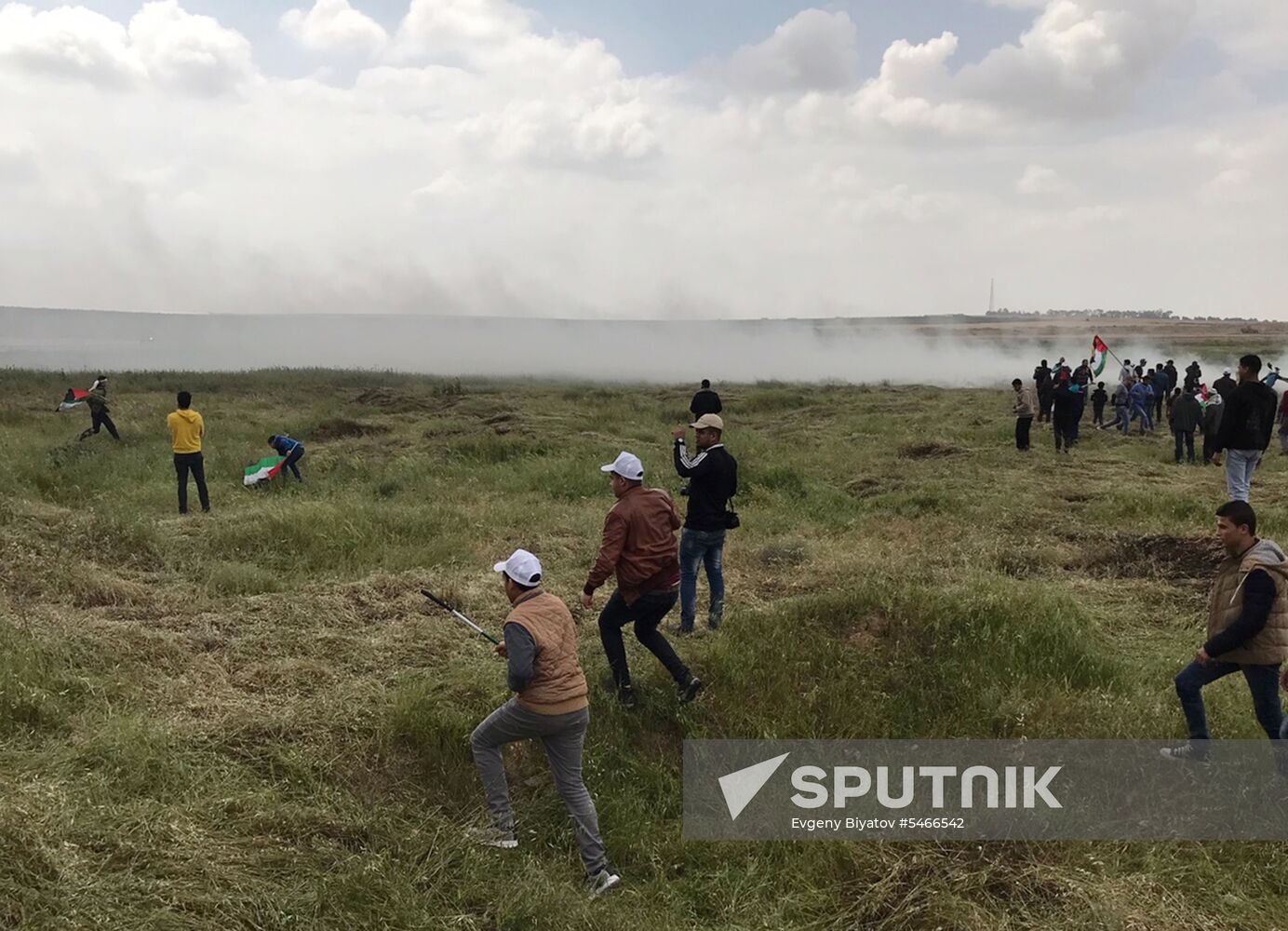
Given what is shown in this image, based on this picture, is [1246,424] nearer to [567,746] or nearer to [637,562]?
[637,562]

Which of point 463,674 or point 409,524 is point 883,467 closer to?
point 409,524

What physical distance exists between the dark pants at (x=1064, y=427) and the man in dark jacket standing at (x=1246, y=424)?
26.0ft

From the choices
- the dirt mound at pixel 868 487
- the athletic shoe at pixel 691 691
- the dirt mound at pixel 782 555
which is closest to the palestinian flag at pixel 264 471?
the dirt mound at pixel 782 555

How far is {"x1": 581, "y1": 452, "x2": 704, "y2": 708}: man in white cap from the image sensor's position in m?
5.70

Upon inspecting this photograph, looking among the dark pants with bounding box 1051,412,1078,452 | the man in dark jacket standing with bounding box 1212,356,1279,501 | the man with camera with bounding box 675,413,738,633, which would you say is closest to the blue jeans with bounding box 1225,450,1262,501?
the man in dark jacket standing with bounding box 1212,356,1279,501

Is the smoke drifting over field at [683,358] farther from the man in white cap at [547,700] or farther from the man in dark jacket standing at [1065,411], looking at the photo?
the man in white cap at [547,700]

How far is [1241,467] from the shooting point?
9.59m

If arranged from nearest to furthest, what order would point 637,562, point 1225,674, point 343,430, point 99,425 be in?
point 1225,674 < point 637,562 < point 99,425 < point 343,430

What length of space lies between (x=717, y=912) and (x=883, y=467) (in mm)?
12661

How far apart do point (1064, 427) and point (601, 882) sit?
16.1 meters

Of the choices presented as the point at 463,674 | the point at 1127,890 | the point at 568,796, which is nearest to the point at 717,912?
the point at 568,796

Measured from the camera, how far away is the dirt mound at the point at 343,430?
808 inches

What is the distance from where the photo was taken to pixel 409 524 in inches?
420

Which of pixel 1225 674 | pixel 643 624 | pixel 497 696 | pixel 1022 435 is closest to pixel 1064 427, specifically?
pixel 1022 435
